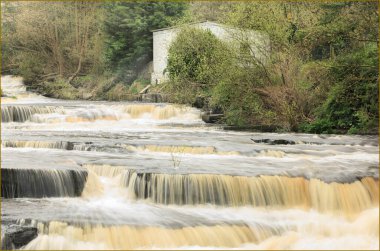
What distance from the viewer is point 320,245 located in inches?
417

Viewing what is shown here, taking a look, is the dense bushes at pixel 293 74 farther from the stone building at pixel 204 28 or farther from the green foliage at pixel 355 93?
the stone building at pixel 204 28

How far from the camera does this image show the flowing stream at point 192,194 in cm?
1056

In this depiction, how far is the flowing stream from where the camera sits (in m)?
10.6

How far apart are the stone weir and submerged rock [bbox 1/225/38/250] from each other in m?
2.61

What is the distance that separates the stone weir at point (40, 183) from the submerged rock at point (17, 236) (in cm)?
261

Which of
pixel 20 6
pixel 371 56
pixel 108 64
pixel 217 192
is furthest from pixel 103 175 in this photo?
pixel 20 6

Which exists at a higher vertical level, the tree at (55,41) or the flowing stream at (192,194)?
the tree at (55,41)

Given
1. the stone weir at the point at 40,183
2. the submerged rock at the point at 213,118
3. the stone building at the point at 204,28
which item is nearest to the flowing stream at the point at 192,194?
the stone weir at the point at 40,183

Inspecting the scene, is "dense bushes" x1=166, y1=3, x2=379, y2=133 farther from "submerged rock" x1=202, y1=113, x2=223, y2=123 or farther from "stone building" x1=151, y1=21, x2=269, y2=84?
"submerged rock" x1=202, y1=113, x2=223, y2=123

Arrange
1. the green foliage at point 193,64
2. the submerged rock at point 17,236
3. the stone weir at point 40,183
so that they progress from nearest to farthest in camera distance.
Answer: the submerged rock at point 17,236
the stone weir at point 40,183
the green foliage at point 193,64

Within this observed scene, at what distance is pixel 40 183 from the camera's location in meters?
13.1

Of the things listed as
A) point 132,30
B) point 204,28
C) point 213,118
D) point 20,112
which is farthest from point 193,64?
point 132,30

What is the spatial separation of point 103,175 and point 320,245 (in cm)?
592

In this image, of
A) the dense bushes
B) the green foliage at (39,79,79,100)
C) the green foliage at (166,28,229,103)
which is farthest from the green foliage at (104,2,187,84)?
the dense bushes
